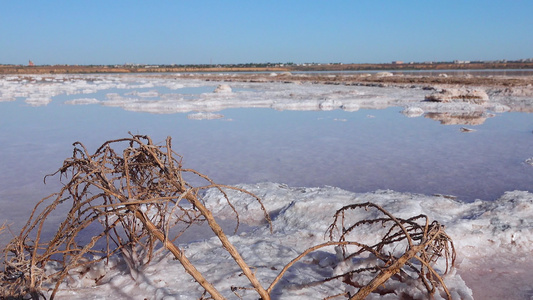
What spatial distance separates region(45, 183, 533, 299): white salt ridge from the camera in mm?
2324

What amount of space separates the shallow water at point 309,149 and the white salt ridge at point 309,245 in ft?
2.00

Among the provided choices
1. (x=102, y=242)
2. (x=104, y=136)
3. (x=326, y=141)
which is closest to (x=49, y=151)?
(x=104, y=136)

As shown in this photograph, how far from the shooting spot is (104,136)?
7992mm

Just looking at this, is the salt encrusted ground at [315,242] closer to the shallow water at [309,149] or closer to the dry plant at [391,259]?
the dry plant at [391,259]

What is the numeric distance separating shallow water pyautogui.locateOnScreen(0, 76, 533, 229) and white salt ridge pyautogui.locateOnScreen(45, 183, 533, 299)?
610 mm


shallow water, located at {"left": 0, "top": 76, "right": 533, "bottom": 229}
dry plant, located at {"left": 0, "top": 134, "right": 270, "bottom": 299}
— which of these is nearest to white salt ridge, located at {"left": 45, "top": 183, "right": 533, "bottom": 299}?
dry plant, located at {"left": 0, "top": 134, "right": 270, "bottom": 299}

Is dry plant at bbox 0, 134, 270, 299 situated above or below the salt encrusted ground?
above

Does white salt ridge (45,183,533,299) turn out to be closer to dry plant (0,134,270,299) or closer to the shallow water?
dry plant (0,134,270,299)

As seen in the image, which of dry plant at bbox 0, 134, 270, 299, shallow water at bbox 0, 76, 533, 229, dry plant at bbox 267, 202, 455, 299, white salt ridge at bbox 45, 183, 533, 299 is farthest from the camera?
shallow water at bbox 0, 76, 533, 229

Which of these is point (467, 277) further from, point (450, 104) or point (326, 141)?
point (450, 104)

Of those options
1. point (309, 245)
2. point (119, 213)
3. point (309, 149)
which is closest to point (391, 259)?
point (119, 213)

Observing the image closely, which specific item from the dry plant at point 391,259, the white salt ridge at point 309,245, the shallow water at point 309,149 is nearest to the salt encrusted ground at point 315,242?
the white salt ridge at point 309,245

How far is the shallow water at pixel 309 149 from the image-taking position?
474cm

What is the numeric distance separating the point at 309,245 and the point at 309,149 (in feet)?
11.9
